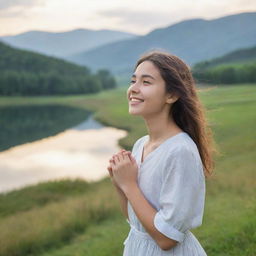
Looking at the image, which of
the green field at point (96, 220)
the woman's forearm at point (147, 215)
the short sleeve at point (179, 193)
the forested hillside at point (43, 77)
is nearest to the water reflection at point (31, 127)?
the green field at point (96, 220)

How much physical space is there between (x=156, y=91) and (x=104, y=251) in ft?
15.1

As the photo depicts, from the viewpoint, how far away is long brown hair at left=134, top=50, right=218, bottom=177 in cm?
202

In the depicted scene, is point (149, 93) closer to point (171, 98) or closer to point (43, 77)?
point (171, 98)

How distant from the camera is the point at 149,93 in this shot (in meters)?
2.00

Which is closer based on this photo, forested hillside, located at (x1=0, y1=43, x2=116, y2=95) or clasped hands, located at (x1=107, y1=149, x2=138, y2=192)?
clasped hands, located at (x1=107, y1=149, x2=138, y2=192)

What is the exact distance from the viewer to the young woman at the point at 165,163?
6.11 ft

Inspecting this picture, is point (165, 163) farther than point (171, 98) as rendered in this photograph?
No

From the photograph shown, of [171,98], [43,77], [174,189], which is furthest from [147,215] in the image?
[43,77]

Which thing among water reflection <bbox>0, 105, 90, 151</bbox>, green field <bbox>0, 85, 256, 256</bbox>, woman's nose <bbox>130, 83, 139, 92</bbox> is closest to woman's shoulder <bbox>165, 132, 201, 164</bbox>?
woman's nose <bbox>130, 83, 139, 92</bbox>

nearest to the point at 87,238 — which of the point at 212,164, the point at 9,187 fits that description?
the point at 212,164

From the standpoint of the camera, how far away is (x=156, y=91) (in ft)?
6.57

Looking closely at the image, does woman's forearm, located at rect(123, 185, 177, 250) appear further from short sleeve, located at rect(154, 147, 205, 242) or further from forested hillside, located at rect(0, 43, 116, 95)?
forested hillside, located at rect(0, 43, 116, 95)

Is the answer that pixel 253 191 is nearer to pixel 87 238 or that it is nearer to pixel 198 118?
pixel 87 238

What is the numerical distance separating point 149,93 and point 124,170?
40cm
